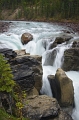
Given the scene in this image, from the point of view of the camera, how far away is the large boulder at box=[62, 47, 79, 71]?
92.2 ft

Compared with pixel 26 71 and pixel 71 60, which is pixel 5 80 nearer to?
pixel 26 71

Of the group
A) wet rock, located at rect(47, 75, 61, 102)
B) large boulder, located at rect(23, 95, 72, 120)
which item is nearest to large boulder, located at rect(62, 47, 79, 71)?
wet rock, located at rect(47, 75, 61, 102)

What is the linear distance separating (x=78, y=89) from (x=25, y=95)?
24.1ft

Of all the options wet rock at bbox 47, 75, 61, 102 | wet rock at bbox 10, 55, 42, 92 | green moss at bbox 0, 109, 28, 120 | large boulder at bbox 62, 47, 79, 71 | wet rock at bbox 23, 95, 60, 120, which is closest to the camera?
green moss at bbox 0, 109, 28, 120

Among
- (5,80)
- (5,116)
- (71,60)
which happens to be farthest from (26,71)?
(71,60)

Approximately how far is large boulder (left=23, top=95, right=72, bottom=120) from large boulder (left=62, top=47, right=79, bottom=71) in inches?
451

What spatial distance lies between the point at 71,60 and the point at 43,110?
42.0 ft

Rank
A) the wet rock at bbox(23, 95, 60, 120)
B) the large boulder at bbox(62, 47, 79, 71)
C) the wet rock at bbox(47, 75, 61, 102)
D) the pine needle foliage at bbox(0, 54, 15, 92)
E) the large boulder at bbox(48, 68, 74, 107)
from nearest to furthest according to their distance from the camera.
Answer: the pine needle foliage at bbox(0, 54, 15, 92) < the wet rock at bbox(23, 95, 60, 120) < the large boulder at bbox(48, 68, 74, 107) < the wet rock at bbox(47, 75, 61, 102) < the large boulder at bbox(62, 47, 79, 71)

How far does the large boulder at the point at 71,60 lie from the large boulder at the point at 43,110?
451 inches

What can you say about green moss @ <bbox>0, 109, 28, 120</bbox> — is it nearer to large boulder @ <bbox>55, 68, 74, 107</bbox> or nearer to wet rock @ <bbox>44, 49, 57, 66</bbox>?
large boulder @ <bbox>55, 68, 74, 107</bbox>

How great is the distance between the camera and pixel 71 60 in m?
28.2

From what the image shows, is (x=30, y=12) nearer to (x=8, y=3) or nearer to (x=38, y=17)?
(x=38, y=17)

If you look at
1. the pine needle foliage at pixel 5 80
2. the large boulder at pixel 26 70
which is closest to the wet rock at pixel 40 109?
the large boulder at pixel 26 70

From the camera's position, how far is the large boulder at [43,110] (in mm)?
16188
